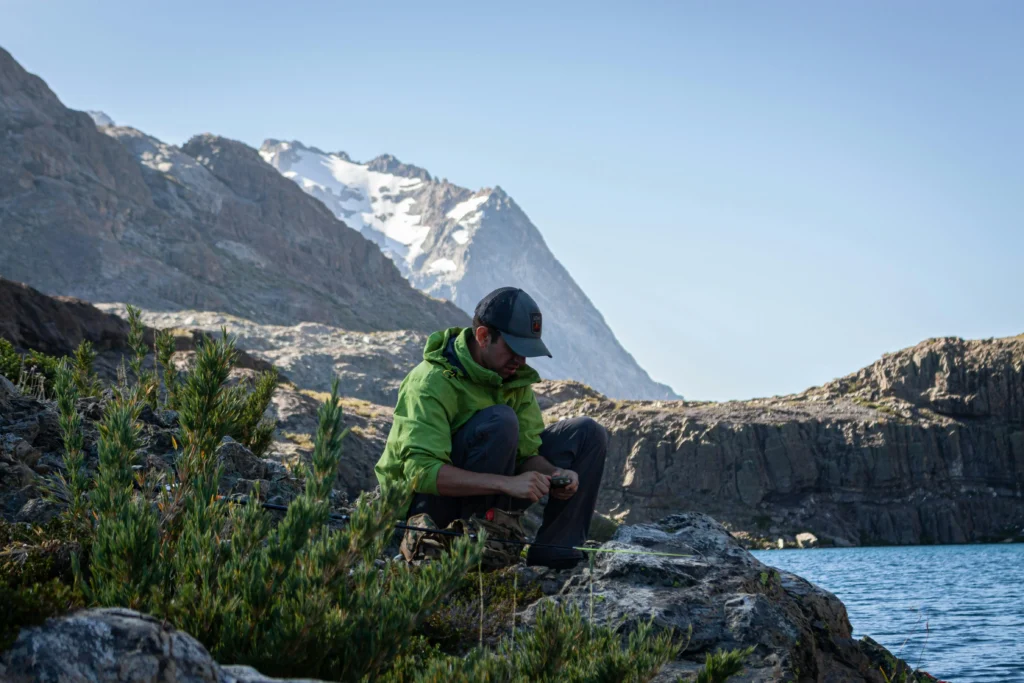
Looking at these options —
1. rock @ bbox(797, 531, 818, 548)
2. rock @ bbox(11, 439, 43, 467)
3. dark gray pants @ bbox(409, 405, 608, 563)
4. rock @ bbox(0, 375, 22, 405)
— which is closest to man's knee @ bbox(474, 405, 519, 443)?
dark gray pants @ bbox(409, 405, 608, 563)

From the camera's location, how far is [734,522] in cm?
13088

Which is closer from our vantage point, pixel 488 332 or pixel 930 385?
pixel 488 332

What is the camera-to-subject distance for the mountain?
13125cm

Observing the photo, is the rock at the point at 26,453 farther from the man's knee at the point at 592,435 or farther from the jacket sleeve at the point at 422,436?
the man's knee at the point at 592,435

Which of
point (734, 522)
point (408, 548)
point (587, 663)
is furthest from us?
point (734, 522)

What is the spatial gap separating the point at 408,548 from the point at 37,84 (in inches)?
7161

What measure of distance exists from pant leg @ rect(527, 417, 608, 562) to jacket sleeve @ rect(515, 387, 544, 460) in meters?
0.09

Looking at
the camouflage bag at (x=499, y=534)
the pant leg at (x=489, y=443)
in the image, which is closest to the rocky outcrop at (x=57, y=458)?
the pant leg at (x=489, y=443)

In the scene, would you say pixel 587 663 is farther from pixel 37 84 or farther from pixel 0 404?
pixel 37 84

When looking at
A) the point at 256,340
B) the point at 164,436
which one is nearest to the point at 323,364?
the point at 256,340

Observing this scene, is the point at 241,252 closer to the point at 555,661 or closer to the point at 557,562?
the point at 557,562

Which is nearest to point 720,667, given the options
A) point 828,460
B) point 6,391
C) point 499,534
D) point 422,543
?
point 422,543

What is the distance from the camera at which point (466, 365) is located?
5539 mm

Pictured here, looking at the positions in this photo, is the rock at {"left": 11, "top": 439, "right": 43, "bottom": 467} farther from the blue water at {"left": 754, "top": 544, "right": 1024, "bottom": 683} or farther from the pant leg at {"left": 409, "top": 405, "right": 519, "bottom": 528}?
the blue water at {"left": 754, "top": 544, "right": 1024, "bottom": 683}
